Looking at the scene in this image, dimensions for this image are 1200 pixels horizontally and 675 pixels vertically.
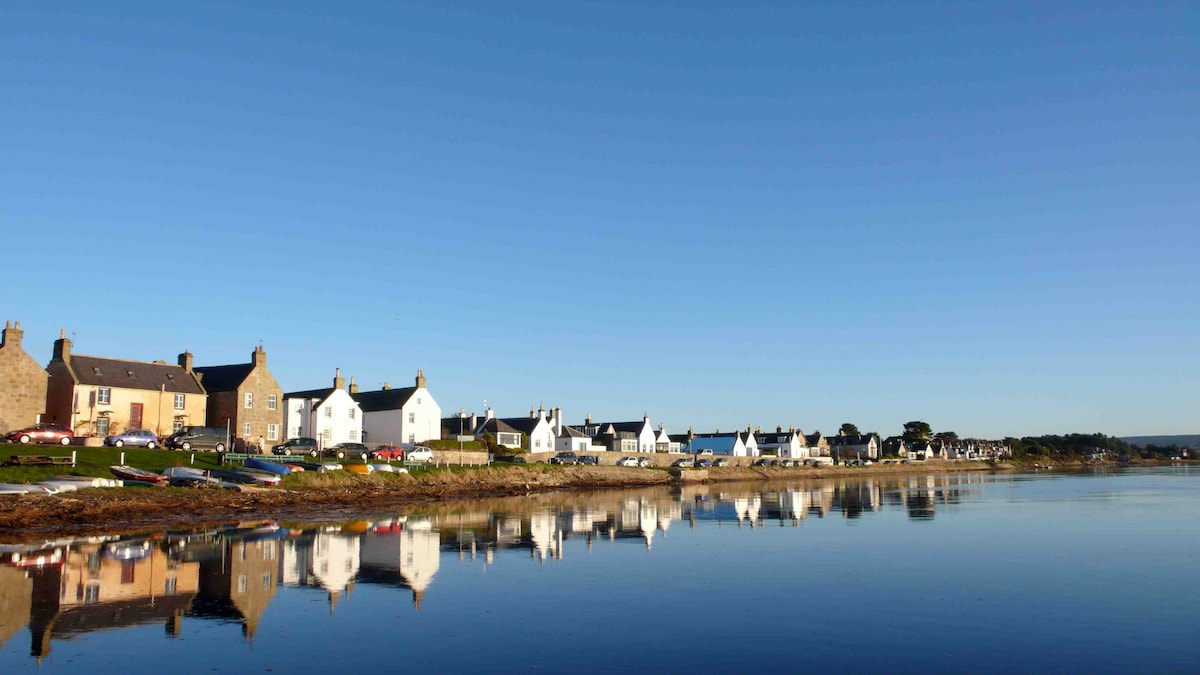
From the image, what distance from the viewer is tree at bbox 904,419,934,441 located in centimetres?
19538

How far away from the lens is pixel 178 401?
64625mm

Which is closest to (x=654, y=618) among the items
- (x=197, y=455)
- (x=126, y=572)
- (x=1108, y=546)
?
(x=126, y=572)

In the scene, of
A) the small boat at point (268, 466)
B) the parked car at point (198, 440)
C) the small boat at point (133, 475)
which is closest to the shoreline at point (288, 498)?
the small boat at point (268, 466)

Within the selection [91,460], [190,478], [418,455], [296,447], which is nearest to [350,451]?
[296,447]

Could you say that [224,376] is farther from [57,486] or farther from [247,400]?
[57,486]

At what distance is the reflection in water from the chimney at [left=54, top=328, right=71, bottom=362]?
98.2 ft

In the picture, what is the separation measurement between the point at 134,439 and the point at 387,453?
17.1 metres

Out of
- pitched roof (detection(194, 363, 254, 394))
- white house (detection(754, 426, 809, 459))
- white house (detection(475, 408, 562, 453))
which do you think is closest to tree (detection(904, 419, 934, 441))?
white house (detection(754, 426, 809, 459))

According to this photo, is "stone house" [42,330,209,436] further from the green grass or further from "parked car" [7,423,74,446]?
the green grass

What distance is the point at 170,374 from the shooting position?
217ft

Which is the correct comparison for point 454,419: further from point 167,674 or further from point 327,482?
point 167,674

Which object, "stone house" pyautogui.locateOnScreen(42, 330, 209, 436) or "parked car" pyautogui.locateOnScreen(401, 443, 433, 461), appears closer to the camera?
"stone house" pyautogui.locateOnScreen(42, 330, 209, 436)

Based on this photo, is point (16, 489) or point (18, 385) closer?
point (16, 489)

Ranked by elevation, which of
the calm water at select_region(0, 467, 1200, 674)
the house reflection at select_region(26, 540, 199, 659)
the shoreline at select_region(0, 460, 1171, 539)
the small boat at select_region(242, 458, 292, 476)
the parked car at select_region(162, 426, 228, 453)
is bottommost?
the calm water at select_region(0, 467, 1200, 674)
